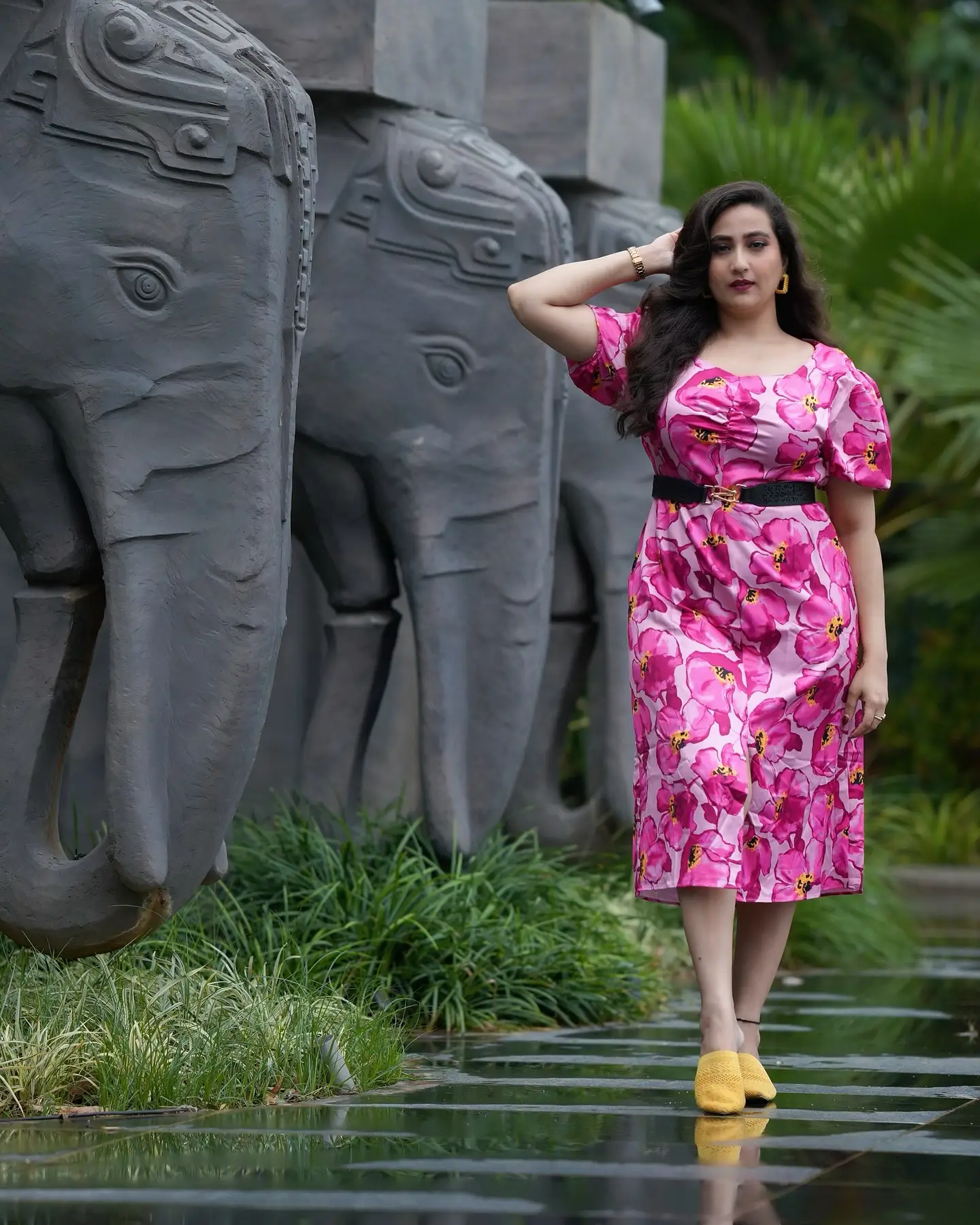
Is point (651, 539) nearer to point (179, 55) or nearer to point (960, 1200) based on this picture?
point (179, 55)

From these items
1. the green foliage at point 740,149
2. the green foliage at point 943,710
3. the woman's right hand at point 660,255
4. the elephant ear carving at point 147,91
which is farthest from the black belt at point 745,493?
the green foliage at point 943,710

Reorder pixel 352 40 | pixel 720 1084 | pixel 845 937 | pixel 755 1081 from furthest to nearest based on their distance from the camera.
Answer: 1. pixel 845 937
2. pixel 352 40
3. pixel 755 1081
4. pixel 720 1084

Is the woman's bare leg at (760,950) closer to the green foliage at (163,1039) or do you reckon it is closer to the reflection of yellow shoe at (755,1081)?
the reflection of yellow shoe at (755,1081)

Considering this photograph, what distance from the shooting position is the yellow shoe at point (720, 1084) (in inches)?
180

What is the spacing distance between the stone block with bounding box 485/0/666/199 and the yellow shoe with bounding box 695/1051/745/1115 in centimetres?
418

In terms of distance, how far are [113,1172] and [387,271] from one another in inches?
127

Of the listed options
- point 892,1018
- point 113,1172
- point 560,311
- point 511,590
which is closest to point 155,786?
point 113,1172

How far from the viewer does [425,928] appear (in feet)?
20.5

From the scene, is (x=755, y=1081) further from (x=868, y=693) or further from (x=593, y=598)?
(x=593, y=598)

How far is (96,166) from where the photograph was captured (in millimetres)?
4531

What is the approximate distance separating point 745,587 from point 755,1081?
93 cm

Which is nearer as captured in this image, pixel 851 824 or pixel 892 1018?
pixel 851 824

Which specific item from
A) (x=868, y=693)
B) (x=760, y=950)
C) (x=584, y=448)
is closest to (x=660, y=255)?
(x=868, y=693)

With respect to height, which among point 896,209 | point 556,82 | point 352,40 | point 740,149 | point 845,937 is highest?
point 740,149
